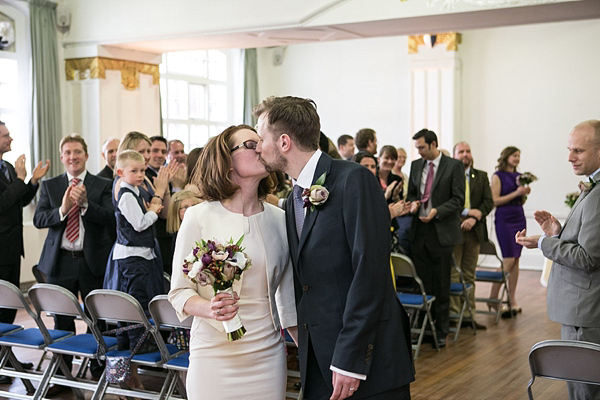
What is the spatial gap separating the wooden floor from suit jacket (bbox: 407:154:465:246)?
1.05 metres

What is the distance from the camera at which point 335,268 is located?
8.63ft

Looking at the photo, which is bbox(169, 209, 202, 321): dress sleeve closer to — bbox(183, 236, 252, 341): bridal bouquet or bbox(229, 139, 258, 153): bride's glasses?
bbox(183, 236, 252, 341): bridal bouquet

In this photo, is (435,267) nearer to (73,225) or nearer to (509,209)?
(509,209)

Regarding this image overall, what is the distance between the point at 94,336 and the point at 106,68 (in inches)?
245

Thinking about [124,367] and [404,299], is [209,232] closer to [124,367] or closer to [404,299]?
[124,367]

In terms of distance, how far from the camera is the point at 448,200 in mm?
7039

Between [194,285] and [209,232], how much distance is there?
0.74 feet

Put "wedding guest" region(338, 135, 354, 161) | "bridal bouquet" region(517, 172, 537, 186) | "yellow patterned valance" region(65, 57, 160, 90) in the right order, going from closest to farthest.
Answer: "bridal bouquet" region(517, 172, 537, 186) < "wedding guest" region(338, 135, 354, 161) < "yellow patterned valance" region(65, 57, 160, 90)

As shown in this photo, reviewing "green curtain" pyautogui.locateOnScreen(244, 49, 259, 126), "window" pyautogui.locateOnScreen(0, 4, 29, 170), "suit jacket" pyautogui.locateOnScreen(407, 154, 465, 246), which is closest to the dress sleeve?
"suit jacket" pyautogui.locateOnScreen(407, 154, 465, 246)

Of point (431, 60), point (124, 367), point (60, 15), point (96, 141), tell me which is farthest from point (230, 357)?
point (431, 60)

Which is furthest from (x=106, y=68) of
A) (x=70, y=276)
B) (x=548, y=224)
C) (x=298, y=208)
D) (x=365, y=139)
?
(x=298, y=208)

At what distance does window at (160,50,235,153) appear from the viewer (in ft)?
43.2

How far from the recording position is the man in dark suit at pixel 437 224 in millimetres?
6980

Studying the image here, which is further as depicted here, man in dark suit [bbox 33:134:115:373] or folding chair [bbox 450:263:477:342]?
folding chair [bbox 450:263:477:342]
